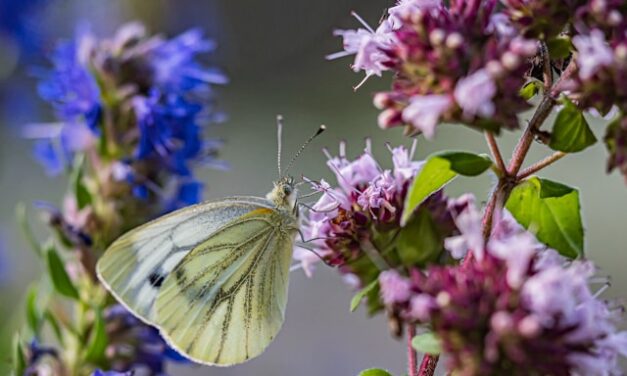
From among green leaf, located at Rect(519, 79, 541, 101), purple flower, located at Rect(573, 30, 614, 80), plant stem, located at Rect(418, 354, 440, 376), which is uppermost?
green leaf, located at Rect(519, 79, 541, 101)

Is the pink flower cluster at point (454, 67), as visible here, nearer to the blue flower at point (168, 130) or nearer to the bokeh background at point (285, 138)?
the bokeh background at point (285, 138)

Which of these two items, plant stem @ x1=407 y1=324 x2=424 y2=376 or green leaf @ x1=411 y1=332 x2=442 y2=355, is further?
plant stem @ x1=407 y1=324 x2=424 y2=376

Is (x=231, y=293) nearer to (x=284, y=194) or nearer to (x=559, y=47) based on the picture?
(x=284, y=194)

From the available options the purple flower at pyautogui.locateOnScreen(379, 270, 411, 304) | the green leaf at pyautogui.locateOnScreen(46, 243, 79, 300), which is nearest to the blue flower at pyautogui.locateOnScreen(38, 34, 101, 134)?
the green leaf at pyautogui.locateOnScreen(46, 243, 79, 300)

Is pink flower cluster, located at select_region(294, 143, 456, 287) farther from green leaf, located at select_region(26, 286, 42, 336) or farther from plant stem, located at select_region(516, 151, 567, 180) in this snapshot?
green leaf, located at select_region(26, 286, 42, 336)

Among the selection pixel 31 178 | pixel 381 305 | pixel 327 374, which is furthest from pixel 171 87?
pixel 31 178

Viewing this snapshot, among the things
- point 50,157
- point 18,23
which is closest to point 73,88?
point 50,157

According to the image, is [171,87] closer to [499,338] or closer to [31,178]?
[499,338]
